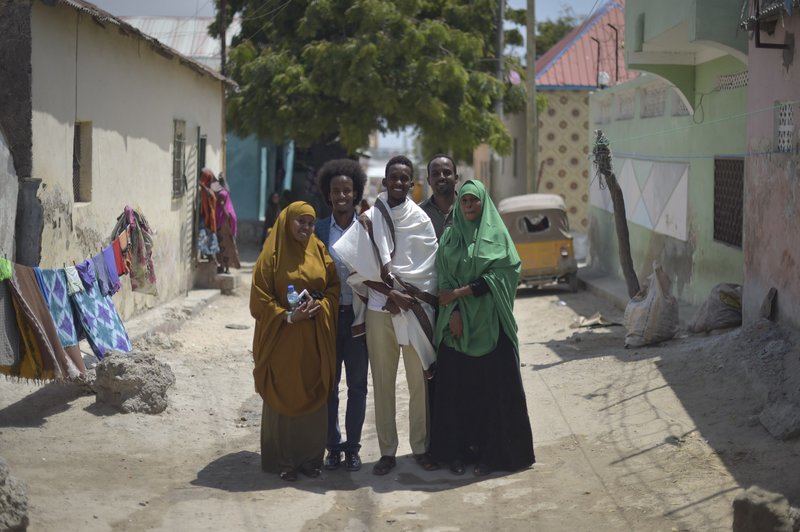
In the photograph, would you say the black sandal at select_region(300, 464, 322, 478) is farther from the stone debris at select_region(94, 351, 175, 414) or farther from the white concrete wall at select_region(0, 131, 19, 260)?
the white concrete wall at select_region(0, 131, 19, 260)

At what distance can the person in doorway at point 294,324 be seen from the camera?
5.85 meters

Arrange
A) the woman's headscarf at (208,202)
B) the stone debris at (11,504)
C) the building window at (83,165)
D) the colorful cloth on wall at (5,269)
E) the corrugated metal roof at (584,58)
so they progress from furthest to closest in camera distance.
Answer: the corrugated metal roof at (584,58), the woman's headscarf at (208,202), the building window at (83,165), the colorful cloth on wall at (5,269), the stone debris at (11,504)

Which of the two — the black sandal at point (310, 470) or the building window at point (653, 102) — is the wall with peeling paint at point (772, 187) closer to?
the black sandal at point (310, 470)

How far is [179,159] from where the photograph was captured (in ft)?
45.6

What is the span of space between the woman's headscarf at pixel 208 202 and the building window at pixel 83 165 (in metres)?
5.30

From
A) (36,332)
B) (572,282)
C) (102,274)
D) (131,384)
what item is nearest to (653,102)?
(572,282)

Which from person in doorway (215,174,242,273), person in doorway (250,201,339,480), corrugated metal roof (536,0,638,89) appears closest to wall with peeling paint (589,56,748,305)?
person in doorway (215,174,242,273)

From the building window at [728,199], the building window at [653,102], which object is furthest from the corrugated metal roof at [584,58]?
the building window at [728,199]

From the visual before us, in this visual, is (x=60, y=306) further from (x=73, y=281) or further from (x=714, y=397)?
(x=714, y=397)

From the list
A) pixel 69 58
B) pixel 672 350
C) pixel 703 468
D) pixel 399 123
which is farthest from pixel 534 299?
pixel 703 468

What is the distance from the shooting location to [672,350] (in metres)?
8.90

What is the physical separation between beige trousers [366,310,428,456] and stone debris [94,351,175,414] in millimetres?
1981

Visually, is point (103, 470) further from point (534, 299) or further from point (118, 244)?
point (534, 299)

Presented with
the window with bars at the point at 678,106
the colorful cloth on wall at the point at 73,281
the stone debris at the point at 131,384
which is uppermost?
the window with bars at the point at 678,106
